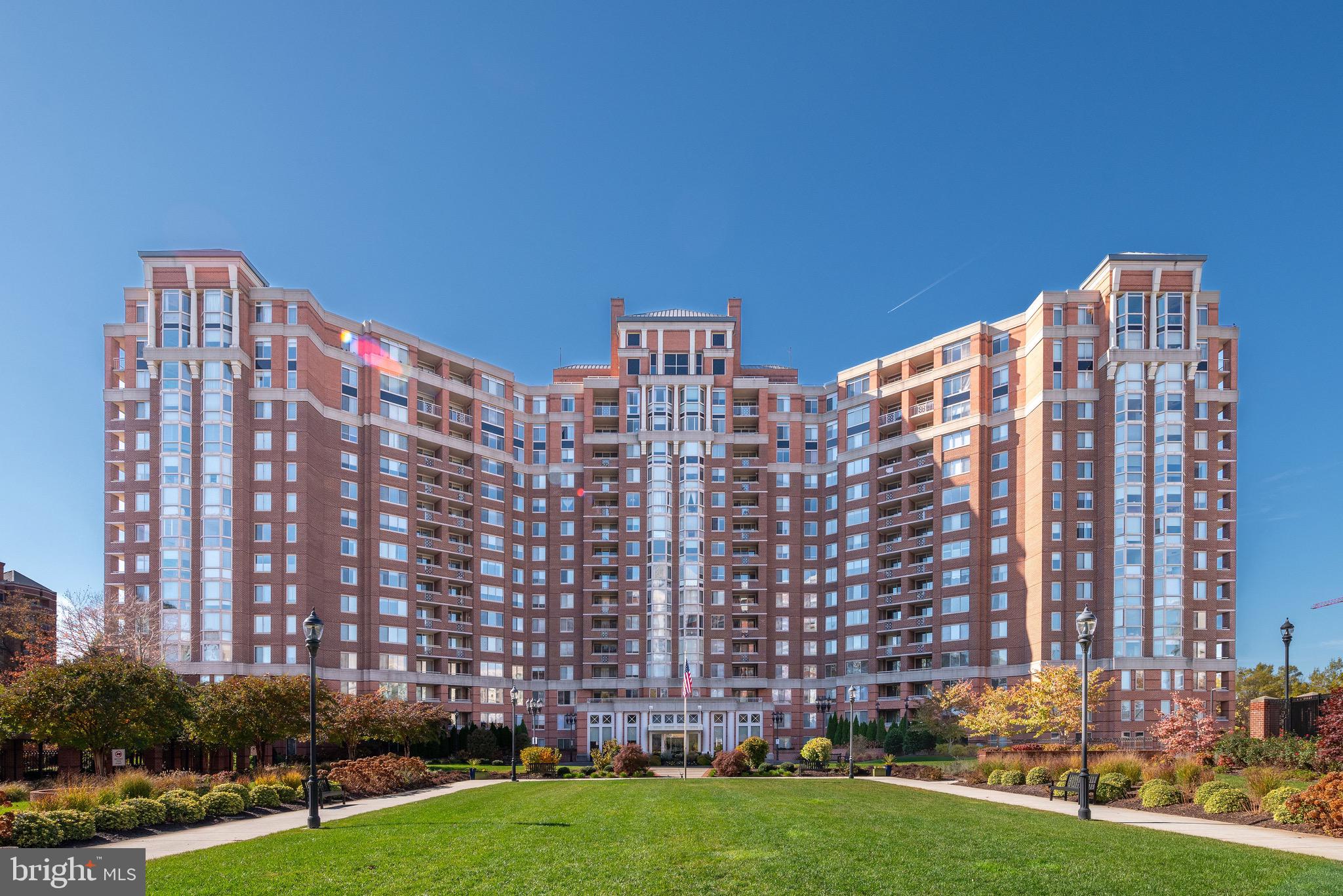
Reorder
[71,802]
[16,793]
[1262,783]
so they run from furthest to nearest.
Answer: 1. [16,793]
2. [1262,783]
3. [71,802]

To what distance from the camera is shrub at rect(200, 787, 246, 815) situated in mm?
27062

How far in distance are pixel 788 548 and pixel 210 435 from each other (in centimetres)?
5319

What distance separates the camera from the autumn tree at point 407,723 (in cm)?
5938

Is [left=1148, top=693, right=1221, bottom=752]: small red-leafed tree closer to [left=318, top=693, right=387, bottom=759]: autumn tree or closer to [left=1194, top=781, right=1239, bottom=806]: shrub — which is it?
[left=1194, top=781, right=1239, bottom=806]: shrub

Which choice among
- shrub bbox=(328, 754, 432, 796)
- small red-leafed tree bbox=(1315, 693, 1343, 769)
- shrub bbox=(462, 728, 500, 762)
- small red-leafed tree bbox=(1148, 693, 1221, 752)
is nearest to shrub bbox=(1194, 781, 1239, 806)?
small red-leafed tree bbox=(1315, 693, 1343, 769)

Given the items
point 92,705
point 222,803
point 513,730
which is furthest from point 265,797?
point 513,730

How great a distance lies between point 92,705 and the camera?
36.0m

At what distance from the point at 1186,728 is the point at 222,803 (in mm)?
61162

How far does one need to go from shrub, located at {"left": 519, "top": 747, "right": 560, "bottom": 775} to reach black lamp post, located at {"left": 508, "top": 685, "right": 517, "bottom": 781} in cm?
78

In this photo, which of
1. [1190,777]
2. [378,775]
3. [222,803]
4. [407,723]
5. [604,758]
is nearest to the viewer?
[222,803]

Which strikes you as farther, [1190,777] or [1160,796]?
[1190,777]

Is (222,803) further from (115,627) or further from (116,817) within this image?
(115,627)

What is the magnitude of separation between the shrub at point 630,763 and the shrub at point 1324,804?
38015mm

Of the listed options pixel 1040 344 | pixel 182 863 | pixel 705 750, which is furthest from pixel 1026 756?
pixel 705 750
